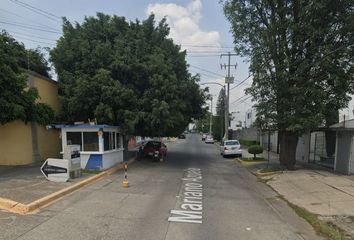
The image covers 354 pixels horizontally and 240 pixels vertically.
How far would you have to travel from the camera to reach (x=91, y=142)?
2158 centimetres

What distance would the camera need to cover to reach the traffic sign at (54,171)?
1602 centimetres

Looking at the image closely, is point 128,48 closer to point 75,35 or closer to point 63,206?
point 75,35

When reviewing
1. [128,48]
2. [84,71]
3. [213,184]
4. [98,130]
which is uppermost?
[128,48]

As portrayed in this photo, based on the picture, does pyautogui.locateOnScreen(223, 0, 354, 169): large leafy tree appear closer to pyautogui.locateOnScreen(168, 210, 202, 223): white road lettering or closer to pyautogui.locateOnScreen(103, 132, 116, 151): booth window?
pyautogui.locateOnScreen(103, 132, 116, 151): booth window

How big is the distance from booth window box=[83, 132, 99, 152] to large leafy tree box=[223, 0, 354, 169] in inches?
368

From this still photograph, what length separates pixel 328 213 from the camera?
37.5 ft

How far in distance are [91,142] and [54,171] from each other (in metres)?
5.58

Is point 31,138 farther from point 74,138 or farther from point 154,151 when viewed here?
point 154,151

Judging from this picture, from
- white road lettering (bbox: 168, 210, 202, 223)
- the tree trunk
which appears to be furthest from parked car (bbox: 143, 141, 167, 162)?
white road lettering (bbox: 168, 210, 202, 223)

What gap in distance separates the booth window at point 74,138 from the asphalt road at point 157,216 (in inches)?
209

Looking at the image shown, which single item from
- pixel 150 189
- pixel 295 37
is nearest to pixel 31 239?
pixel 150 189

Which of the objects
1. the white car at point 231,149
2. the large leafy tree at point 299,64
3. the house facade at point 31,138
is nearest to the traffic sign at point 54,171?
the house facade at point 31,138

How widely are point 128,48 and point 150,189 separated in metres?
12.7

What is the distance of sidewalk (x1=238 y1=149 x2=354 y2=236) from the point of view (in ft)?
36.8
